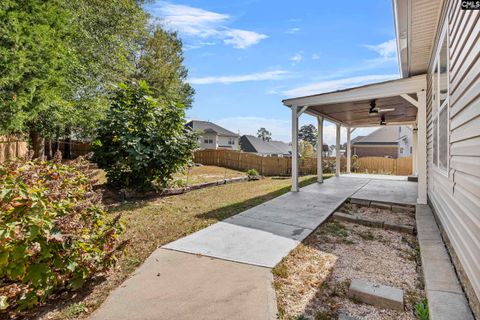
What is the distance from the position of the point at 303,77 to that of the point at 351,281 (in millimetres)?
14540

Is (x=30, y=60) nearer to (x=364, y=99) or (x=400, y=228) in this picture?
(x=364, y=99)

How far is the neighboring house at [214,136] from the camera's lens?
111 ft

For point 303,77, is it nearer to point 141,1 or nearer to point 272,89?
point 272,89

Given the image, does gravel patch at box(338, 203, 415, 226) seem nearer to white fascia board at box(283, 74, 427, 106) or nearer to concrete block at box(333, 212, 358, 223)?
concrete block at box(333, 212, 358, 223)

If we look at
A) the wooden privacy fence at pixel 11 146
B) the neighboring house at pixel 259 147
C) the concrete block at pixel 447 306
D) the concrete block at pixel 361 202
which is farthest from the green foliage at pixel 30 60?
the neighboring house at pixel 259 147

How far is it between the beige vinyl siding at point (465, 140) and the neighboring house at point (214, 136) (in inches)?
1162

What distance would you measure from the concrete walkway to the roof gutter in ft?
11.8

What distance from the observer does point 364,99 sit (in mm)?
6699

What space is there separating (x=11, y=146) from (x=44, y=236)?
385 inches

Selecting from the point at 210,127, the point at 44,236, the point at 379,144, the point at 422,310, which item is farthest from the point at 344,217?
→ the point at 210,127

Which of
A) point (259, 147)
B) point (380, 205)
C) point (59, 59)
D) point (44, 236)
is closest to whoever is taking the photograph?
point (44, 236)

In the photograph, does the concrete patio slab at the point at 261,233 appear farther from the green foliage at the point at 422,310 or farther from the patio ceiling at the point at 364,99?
the patio ceiling at the point at 364,99

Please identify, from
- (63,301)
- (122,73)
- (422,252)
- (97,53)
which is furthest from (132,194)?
(122,73)

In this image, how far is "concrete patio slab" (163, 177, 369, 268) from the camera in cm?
321
